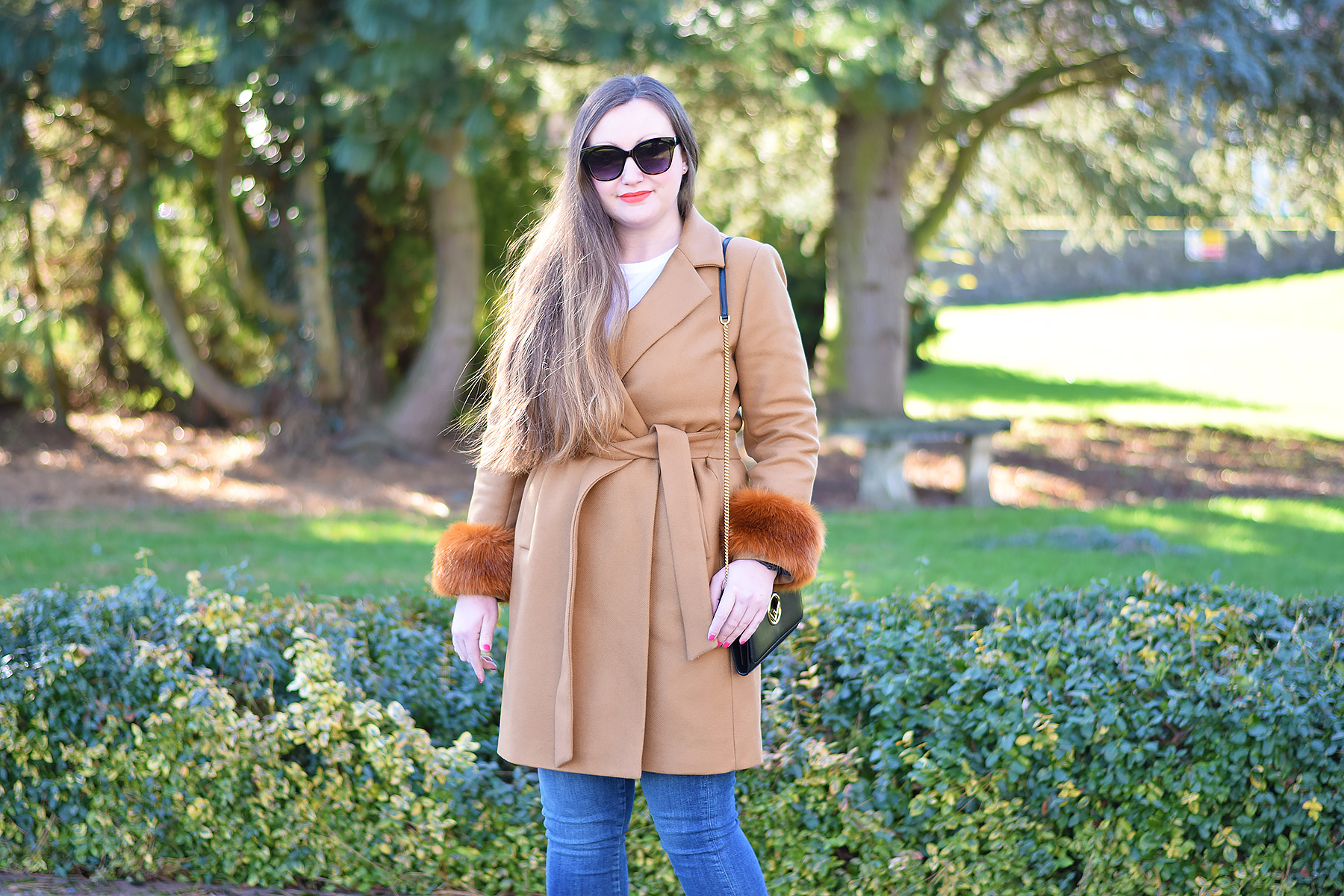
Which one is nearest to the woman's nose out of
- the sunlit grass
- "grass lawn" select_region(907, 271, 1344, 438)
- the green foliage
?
the green foliage

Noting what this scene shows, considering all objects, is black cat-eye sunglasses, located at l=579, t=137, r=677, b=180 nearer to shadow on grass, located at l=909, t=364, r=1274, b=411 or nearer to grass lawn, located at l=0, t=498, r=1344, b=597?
grass lawn, located at l=0, t=498, r=1344, b=597

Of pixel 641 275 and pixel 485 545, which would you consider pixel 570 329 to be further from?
pixel 485 545

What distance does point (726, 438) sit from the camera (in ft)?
6.89

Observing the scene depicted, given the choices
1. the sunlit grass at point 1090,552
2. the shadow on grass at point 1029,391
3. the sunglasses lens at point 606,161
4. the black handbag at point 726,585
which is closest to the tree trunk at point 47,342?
the sunlit grass at point 1090,552

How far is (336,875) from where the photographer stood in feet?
10.2

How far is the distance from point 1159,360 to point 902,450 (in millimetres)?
13540

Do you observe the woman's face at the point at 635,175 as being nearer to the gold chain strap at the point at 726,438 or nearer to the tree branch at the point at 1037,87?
the gold chain strap at the point at 726,438

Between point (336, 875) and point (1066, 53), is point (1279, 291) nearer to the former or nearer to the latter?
point (1066, 53)

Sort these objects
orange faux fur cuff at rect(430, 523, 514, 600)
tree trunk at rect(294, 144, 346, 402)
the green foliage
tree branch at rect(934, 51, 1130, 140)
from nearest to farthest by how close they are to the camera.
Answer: orange faux fur cuff at rect(430, 523, 514, 600), the green foliage, tree trunk at rect(294, 144, 346, 402), tree branch at rect(934, 51, 1130, 140)

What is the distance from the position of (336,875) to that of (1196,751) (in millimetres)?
2286

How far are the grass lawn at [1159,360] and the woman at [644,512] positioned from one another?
1090 centimetres

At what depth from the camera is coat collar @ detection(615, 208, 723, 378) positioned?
2.06 meters

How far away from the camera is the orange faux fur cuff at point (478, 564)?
2.21 m

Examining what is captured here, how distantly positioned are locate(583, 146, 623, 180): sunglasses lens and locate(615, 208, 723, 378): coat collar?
0.62 feet
